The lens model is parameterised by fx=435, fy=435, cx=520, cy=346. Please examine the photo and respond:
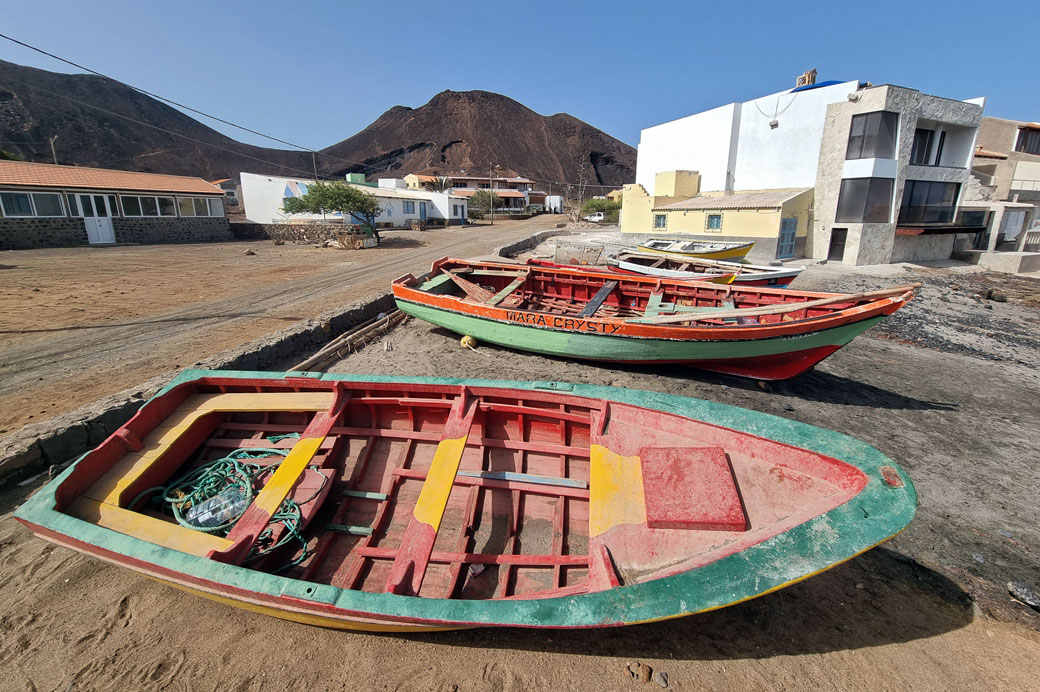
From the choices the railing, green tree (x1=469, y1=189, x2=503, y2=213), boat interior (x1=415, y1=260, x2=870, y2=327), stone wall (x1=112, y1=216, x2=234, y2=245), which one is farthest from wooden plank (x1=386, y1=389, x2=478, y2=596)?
green tree (x1=469, y1=189, x2=503, y2=213)

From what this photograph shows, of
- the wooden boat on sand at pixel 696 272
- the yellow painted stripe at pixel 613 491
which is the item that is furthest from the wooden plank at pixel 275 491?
the wooden boat on sand at pixel 696 272

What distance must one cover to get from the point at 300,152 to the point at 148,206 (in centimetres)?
12196

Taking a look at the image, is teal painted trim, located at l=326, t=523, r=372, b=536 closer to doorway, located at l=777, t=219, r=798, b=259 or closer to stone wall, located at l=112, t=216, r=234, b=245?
doorway, located at l=777, t=219, r=798, b=259

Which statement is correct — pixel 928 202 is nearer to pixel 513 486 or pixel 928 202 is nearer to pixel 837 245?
pixel 837 245

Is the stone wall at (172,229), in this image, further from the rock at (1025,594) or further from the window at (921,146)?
the window at (921,146)

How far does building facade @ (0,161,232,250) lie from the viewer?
68.3 ft

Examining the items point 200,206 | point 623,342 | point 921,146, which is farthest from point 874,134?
point 200,206

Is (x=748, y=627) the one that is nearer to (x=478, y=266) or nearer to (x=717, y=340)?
(x=717, y=340)

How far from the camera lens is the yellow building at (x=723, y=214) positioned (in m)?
21.9

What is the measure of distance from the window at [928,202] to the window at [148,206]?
41028mm

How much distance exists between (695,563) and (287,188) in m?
40.0

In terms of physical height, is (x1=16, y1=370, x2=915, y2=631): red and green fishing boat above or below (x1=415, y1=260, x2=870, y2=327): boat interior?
below

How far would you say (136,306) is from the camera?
11.2 m

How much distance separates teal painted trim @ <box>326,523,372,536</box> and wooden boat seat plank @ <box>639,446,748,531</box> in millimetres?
2390
